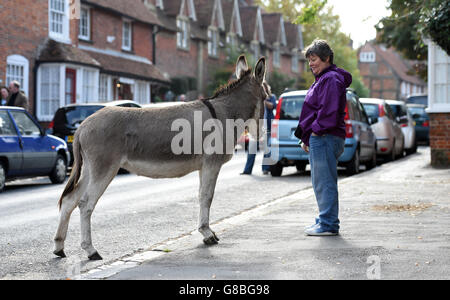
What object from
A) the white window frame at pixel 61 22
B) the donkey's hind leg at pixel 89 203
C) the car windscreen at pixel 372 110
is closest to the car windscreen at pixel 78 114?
the car windscreen at pixel 372 110

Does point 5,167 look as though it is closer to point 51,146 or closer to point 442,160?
point 51,146

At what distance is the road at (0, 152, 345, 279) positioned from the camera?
7059 mm

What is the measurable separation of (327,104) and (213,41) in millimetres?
43262

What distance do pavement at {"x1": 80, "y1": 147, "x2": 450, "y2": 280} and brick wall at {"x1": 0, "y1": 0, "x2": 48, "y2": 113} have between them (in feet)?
57.2

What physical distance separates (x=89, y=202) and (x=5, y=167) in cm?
844

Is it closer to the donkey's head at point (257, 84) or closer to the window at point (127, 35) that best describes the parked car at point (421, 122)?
the window at point (127, 35)

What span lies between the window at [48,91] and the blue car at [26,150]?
12489 mm

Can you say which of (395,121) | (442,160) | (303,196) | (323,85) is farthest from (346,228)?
(395,121)

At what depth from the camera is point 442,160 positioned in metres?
18.5

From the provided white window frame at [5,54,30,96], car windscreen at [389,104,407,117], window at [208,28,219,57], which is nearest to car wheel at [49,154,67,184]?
white window frame at [5,54,30,96]

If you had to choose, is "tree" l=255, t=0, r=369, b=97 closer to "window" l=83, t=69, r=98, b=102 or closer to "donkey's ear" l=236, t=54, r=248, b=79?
"window" l=83, t=69, r=98, b=102

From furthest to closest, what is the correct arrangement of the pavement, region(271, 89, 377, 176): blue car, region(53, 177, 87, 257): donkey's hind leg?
region(271, 89, 377, 176): blue car < region(53, 177, 87, 257): donkey's hind leg < the pavement

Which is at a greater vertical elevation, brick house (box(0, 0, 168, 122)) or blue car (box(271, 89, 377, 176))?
brick house (box(0, 0, 168, 122))

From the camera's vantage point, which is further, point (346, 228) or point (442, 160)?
point (442, 160)
